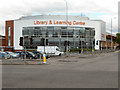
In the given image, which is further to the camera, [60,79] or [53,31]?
[53,31]

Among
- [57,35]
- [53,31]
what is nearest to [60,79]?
[57,35]

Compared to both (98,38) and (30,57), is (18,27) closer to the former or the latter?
(98,38)

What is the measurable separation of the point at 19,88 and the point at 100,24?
73.5 m

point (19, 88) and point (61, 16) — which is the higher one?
point (61, 16)

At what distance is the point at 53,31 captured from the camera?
235ft

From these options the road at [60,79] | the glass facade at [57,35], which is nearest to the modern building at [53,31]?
the glass facade at [57,35]

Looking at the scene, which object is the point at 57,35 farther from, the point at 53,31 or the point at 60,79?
the point at 60,79

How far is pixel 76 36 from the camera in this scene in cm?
7250

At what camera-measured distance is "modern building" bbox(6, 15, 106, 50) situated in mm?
71250

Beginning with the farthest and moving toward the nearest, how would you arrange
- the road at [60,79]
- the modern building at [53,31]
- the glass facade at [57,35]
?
the modern building at [53,31] < the glass facade at [57,35] < the road at [60,79]

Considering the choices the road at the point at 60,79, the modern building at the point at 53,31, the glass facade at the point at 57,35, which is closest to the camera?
the road at the point at 60,79

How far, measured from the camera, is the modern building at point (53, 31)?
2805 inches

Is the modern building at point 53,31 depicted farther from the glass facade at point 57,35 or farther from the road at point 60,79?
the road at point 60,79

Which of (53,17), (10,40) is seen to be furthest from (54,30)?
(10,40)
